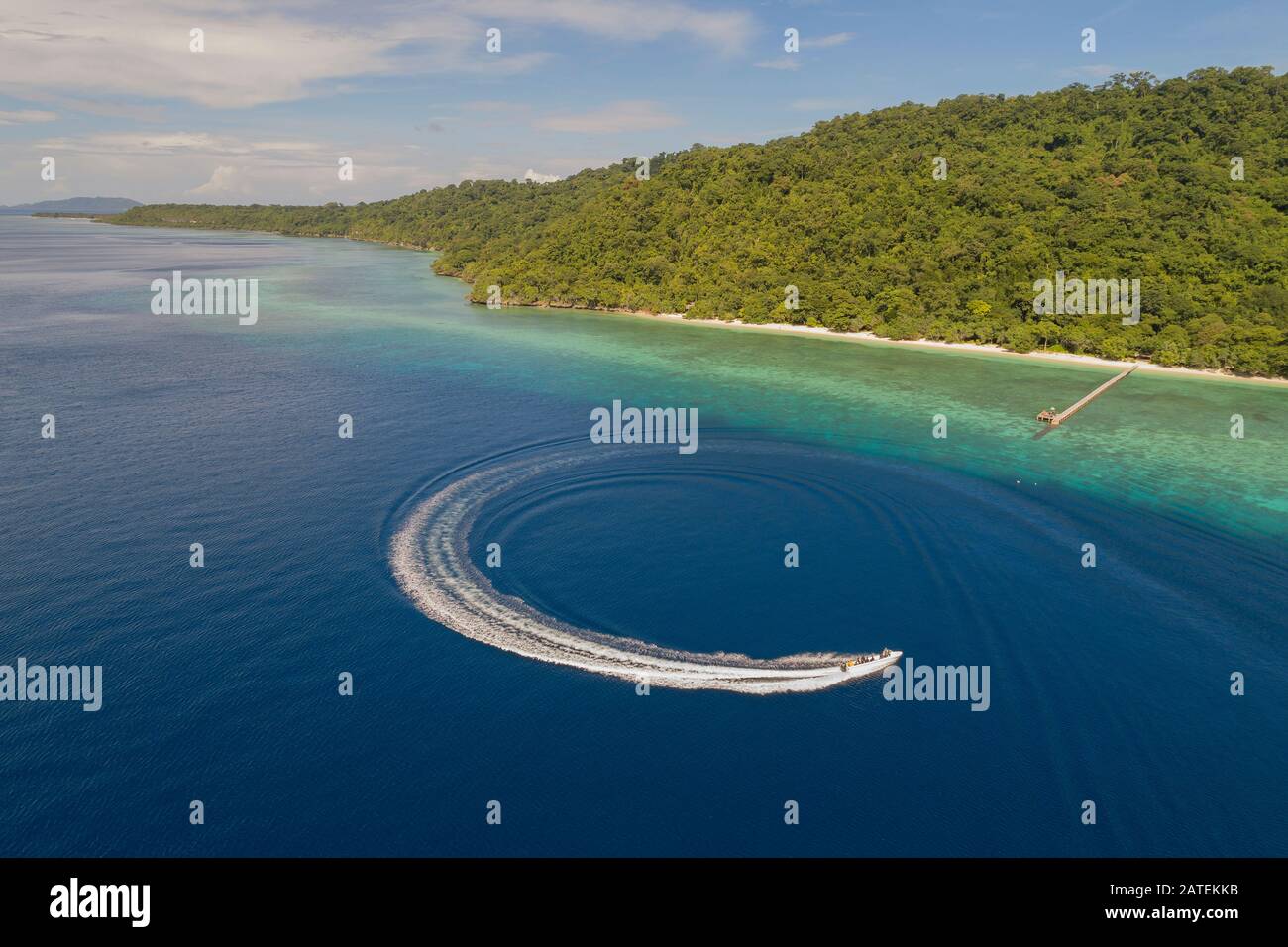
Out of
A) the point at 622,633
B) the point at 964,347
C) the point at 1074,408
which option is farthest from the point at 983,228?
the point at 622,633

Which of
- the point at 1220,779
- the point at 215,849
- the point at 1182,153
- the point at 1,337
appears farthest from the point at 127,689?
the point at 1182,153

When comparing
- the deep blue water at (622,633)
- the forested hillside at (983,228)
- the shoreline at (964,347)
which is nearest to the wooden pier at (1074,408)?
the shoreline at (964,347)

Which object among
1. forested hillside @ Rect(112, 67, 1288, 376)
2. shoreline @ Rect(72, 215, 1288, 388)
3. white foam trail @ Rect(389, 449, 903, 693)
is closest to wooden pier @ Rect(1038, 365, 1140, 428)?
shoreline @ Rect(72, 215, 1288, 388)

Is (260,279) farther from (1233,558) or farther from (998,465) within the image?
(1233,558)

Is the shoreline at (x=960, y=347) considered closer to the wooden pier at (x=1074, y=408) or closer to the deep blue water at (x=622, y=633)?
the wooden pier at (x=1074, y=408)

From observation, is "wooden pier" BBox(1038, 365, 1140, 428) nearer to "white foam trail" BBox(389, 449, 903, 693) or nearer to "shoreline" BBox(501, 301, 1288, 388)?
"shoreline" BBox(501, 301, 1288, 388)

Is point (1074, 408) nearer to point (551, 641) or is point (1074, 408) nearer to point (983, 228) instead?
point (983, 228)
